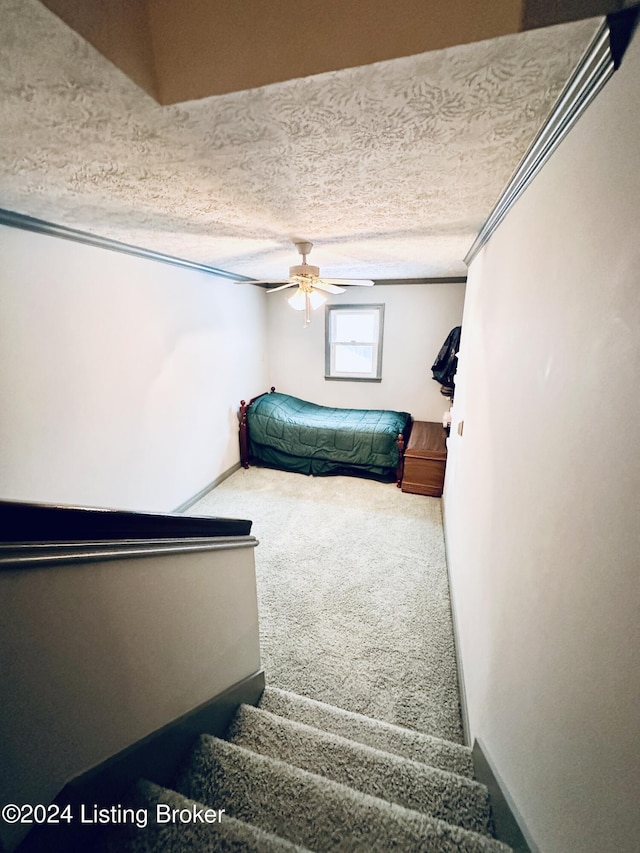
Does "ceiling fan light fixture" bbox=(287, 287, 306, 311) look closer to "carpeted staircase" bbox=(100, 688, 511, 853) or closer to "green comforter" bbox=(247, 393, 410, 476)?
"green comforter" bbox=(247, 393, 410, 476)

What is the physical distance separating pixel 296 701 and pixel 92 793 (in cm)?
100

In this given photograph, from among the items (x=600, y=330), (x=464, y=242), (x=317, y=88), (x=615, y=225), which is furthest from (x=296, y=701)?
(x=464, y=242)

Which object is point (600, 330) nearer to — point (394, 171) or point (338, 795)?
point (394, 171)

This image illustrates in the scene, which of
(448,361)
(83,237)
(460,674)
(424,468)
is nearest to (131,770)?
(460,674)

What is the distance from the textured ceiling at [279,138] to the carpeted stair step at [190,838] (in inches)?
69.2

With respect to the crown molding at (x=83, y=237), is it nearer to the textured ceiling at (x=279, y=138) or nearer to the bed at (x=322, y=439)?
the textured ceiling at (x=279, y=138)

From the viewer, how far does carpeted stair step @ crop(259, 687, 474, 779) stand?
52.8 inches

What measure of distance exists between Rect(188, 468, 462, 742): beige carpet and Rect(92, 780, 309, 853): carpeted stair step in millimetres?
1001

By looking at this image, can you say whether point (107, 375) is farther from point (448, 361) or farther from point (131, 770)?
point (448, 361)

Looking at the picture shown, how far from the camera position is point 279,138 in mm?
1030

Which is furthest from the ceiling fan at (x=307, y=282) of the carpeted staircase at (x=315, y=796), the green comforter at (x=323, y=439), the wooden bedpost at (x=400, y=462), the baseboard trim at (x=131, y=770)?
the carpeted staircase at (x=315, y=796)

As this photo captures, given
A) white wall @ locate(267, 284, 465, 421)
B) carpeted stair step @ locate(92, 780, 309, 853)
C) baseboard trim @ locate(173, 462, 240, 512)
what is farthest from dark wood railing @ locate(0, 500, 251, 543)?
white wall @ locate(267, 284, 465, 421)

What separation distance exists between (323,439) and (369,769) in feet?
10.1

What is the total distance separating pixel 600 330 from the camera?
69 cm
